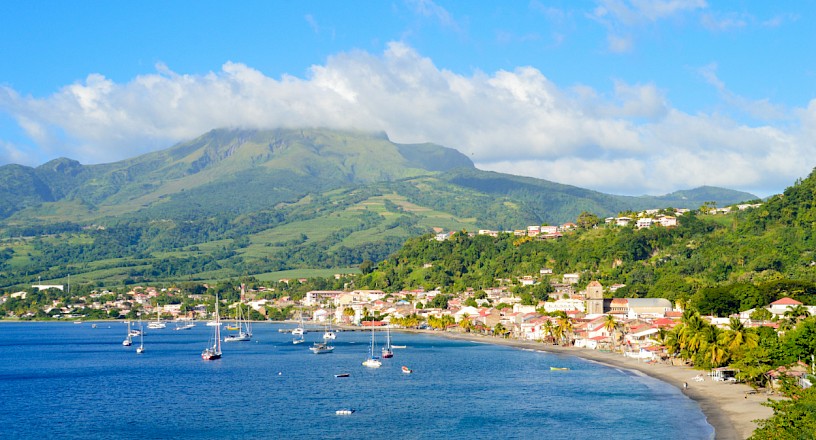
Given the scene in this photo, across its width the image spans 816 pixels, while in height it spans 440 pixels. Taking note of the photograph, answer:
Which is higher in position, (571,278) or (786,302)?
(571,278)

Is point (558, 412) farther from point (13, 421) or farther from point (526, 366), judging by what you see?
point (13, 421)

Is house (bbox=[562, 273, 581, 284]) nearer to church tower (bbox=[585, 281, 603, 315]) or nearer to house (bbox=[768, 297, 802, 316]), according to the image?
church tower (bbox=[585, 281, 603, 315])

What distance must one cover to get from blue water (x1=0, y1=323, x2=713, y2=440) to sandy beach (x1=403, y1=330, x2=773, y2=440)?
1232 millimetres

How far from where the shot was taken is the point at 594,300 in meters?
144

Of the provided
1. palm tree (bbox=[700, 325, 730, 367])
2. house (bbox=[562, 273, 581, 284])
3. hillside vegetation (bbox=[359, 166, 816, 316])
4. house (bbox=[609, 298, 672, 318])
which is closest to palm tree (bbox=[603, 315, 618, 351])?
hillside vegetation (bbox=[359, 166, 816, 316])

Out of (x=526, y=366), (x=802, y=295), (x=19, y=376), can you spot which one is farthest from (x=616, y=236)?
(x=19, y=376)

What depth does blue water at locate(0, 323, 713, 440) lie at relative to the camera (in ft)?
199

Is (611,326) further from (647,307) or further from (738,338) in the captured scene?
(738,338)

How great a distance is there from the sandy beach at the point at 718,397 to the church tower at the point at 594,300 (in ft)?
121

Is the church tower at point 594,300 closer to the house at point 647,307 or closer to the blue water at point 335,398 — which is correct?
the house at point 647,307

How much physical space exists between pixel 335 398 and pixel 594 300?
76.9m

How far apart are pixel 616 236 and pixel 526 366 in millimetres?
98041

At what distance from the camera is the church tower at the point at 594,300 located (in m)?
144

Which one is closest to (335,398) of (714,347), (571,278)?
(714,347)
